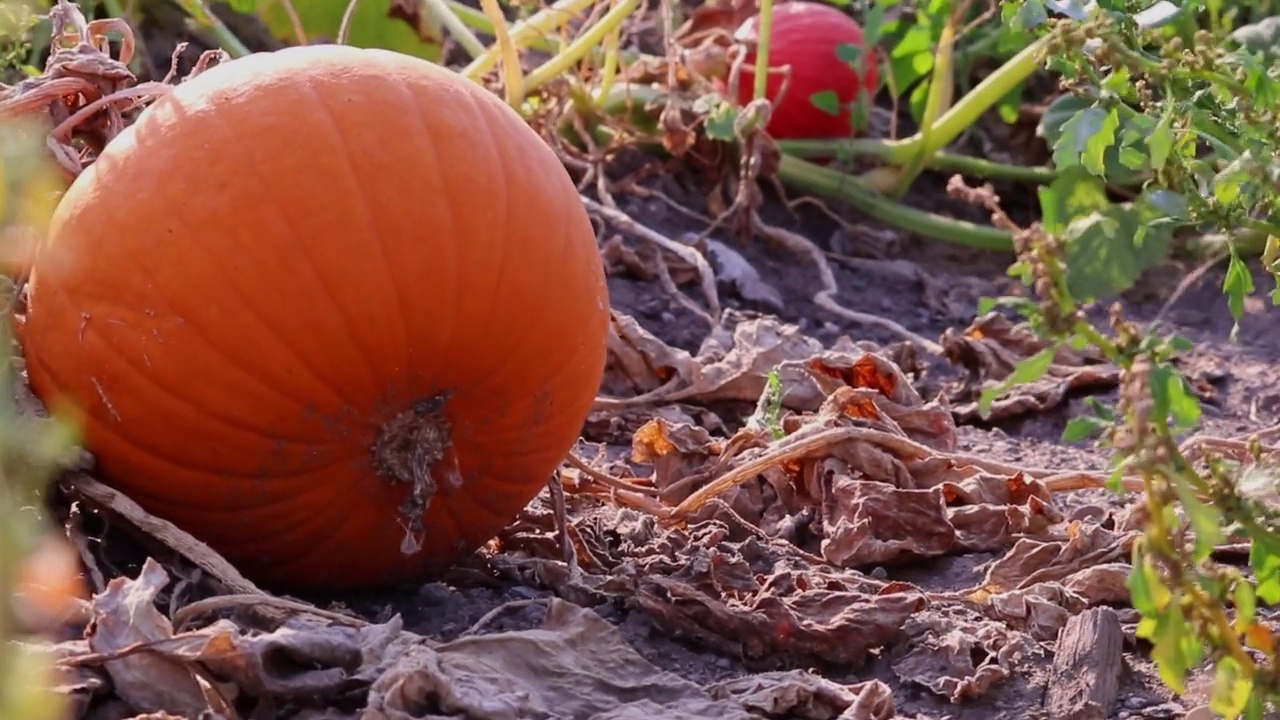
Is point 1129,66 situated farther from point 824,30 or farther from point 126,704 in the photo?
point 824,30

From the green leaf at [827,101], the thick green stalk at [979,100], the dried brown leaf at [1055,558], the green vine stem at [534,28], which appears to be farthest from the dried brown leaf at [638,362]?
the green leaf at [827,101]

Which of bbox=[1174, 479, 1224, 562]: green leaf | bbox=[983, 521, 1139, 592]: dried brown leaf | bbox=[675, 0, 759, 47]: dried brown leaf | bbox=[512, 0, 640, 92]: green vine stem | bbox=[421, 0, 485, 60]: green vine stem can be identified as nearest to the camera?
bbox=[1174, 479, 1224, 562]: green leaf

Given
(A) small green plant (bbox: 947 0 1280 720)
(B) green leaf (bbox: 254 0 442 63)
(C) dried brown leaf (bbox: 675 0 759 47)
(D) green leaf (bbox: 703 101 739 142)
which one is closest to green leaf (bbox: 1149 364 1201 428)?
(A) small green plant (bbox: 947 0 1280 720)

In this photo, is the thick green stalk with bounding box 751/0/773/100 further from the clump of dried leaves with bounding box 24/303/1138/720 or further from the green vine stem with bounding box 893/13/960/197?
the clump of dried leaves with bounding box 24/303/1138/720

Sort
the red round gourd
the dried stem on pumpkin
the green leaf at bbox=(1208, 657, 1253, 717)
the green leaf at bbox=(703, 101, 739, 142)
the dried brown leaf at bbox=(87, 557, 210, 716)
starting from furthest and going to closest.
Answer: the red round gourd
the green leaf at bbox=(703, 101, 739, 142)
the dried stem on pumpkin
the dried brown leaf at bbox=(87, 557, 210, 716)
the green leaf at bbox=(1208, 657, 1253, 717)

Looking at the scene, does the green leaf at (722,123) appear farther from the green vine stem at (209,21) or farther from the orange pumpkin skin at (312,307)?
the orange pumpkin skin at (312,307)

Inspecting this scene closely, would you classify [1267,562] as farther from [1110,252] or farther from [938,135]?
[938,135]
